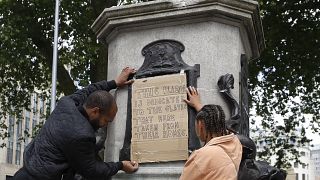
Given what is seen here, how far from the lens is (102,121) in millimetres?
4223

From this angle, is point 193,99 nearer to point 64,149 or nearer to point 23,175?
point 64,149

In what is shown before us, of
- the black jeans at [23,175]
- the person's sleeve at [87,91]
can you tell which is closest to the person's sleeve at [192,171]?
the black jeans at [23,175]

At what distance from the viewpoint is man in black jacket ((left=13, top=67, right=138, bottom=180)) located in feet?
13.2

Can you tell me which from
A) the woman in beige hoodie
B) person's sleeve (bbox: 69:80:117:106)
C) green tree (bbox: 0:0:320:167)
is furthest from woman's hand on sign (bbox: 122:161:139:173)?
green tree (bbox: 0:0:320:167)

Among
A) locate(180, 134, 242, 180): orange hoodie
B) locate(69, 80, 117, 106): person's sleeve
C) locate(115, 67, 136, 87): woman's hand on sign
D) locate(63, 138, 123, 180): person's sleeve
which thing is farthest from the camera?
locate(115, 67, 136, 87): woman's hand on sign

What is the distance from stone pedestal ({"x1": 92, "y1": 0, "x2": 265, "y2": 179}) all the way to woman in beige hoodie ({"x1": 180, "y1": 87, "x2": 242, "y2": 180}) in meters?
1.78

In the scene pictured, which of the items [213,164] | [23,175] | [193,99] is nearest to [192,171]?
[213,164]

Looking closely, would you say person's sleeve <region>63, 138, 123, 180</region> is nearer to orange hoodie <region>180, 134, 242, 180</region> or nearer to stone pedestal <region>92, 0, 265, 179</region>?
orange hoodie <region>180, 134, 242, 180</region>

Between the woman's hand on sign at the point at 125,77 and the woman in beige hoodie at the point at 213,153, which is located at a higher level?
the woman's hand on sign at the point at 125,77

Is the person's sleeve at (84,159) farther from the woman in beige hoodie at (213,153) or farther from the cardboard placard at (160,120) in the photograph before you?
the cardboard placard at (160,120)

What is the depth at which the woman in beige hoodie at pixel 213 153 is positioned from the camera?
333 cm

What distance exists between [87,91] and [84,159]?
1.10 meters

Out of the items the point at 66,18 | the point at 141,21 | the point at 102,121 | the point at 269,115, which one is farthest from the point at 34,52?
the point at 102,121

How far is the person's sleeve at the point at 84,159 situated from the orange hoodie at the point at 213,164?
0.89 meters
